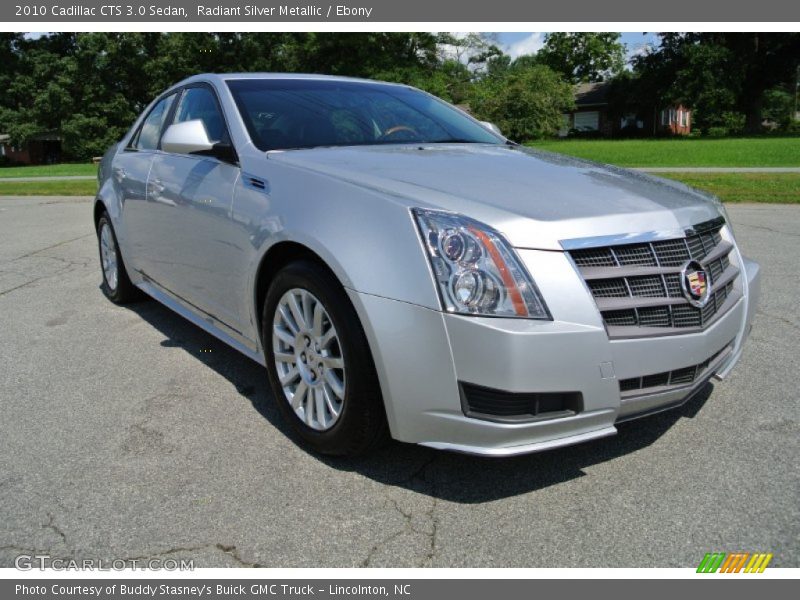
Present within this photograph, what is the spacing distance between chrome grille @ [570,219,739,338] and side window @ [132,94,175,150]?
321 centimetres

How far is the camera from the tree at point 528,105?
42.8m

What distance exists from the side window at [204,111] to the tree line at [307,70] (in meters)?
41.1

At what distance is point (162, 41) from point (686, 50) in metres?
37.2

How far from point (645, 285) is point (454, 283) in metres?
0.72

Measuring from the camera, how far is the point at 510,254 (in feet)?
7.66

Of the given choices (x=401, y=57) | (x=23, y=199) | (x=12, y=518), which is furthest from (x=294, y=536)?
(x=401, y=57)

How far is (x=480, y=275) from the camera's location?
2328 millimetres

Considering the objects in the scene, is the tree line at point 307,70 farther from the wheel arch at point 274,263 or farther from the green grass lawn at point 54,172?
the wheel arch at point 274,263

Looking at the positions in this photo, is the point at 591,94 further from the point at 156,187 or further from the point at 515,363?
the point at 515,363

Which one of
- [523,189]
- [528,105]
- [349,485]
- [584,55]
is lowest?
[349,485]

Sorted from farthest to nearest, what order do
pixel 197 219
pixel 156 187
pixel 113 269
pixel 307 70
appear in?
1. pixel 307 70
2. pixel 113 269
3. pixel 156 187
4. pixel 197 219

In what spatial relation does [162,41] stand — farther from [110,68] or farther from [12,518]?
[12,518]

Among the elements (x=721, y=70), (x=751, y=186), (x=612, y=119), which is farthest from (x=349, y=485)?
(x=612, y=119)

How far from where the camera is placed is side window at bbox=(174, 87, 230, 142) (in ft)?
11.8
